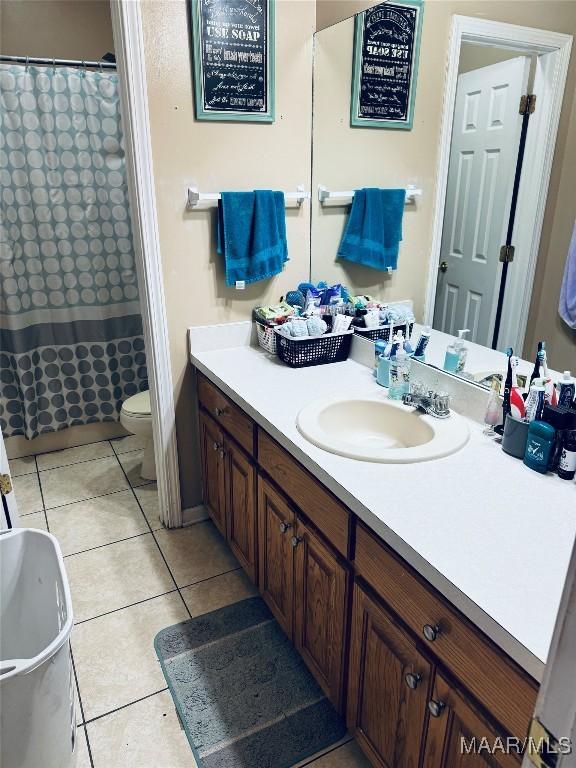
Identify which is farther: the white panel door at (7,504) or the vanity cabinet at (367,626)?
the white panel door at (7,504)

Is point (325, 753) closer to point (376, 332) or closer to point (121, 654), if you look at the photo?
point (121, 654)

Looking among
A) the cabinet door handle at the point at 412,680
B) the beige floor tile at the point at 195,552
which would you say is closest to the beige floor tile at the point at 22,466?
the beige floor tile at the point at 195,552

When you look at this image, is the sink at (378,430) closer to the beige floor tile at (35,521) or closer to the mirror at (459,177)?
the mirror at (459,177)

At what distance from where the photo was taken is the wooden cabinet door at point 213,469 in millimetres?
2139

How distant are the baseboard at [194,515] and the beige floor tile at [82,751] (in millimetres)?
995

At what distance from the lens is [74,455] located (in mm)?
3135

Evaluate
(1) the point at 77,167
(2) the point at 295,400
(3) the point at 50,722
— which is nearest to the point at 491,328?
(2) the point at 295,400

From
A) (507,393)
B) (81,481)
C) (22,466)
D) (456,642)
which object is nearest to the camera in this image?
(456,642)

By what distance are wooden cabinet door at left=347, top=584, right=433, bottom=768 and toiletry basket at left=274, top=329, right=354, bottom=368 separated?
0.97 metres

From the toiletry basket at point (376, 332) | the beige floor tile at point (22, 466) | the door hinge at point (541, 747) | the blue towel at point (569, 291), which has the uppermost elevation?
the blue towel at point (569, 291)

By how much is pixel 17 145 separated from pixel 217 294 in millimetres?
1378

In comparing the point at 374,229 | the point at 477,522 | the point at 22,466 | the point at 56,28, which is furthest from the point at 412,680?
the point at 56,28

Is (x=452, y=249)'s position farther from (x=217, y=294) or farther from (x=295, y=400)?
(x=217, y=294)

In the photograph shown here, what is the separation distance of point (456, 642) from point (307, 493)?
0.57 metres
